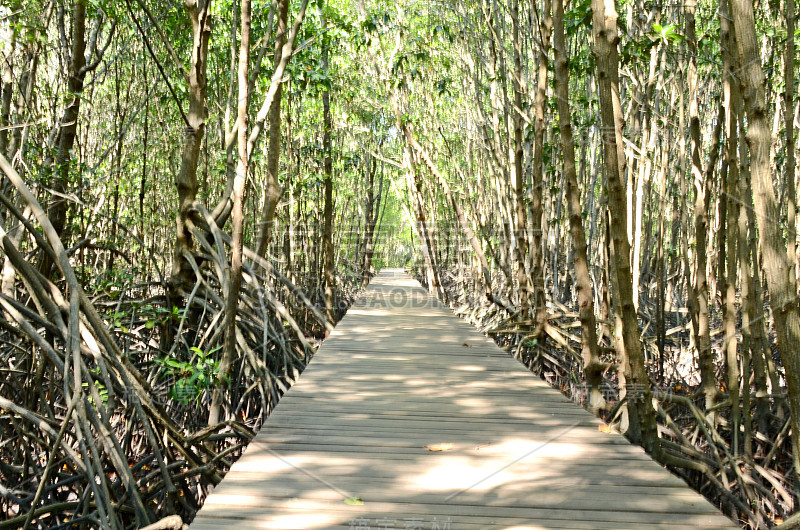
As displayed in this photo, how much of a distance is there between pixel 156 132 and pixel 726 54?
7706 millimetres

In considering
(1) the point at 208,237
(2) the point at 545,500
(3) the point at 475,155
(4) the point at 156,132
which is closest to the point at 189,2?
(1) the point at 208,237

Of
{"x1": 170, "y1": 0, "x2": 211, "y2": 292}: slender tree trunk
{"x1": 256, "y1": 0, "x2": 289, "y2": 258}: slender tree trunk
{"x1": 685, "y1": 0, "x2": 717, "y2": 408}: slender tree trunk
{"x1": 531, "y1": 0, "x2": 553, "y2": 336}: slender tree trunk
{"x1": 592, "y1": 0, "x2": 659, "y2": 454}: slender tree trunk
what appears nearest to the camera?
{"x1": 592, "y1": 0, "x2": 659, "y2": 454}: slender tree trunk

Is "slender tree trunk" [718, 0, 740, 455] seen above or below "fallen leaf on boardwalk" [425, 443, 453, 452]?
above

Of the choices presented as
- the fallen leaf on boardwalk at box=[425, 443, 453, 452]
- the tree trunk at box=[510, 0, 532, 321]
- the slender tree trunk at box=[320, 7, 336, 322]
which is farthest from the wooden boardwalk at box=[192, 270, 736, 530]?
the slender tree trunk at box=[320, 7, 336, 322]

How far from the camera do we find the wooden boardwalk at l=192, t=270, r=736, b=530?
1.88 m

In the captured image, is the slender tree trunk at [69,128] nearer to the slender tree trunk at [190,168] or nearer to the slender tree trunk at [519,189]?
the slender tree trunk at [190,168]

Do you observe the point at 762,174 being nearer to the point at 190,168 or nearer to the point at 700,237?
the point at 700,237

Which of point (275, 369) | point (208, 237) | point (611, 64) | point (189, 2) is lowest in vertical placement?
point (275, 369)

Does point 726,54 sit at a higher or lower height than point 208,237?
higher

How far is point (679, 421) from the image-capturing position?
15.7ft

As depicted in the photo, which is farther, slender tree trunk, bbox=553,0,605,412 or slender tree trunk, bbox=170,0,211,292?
slender tree trunk, bbox=170,0,211,292

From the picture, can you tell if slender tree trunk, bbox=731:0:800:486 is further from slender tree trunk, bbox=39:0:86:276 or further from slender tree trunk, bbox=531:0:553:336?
slender tree trunk, bbox=39:0:86:276

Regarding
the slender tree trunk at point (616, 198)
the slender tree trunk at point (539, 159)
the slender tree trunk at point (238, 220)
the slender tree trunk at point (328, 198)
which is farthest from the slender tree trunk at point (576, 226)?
the slender tree trunk at point (328, 198)

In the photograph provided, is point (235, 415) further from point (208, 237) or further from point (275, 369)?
point (208, 237)
